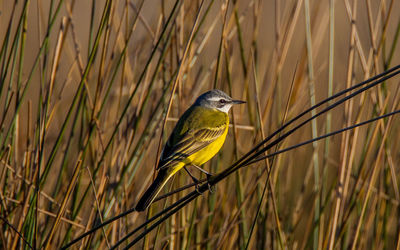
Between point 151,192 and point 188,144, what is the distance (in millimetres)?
556

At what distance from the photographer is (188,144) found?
3.14 m

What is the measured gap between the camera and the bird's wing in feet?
9.59

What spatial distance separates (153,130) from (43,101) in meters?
0.83

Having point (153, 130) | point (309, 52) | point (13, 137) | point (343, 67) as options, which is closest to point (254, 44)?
point (309, 52)

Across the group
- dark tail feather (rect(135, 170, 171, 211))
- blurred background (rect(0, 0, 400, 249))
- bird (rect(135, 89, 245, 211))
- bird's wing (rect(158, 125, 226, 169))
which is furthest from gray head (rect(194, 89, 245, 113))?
dark tail feather (rect(135, 170, 171, 211))

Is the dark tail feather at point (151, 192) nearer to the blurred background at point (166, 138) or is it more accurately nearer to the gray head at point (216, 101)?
the blurred background at point (166, 138)

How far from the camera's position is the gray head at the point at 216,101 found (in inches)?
139

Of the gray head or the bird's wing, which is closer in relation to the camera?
the bird's wing

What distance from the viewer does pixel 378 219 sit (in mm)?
3500

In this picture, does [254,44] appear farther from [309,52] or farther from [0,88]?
[0,88]

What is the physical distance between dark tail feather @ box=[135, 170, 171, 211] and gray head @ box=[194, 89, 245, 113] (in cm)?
87

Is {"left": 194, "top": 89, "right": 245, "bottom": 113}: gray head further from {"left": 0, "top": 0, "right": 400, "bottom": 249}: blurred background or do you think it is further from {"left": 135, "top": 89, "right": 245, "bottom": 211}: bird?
{"left": 0, "top": 0, "right": 400, "bottom": 249}: blurred background

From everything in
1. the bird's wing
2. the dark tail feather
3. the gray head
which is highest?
the gray head

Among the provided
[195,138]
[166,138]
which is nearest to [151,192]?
[195,138]
